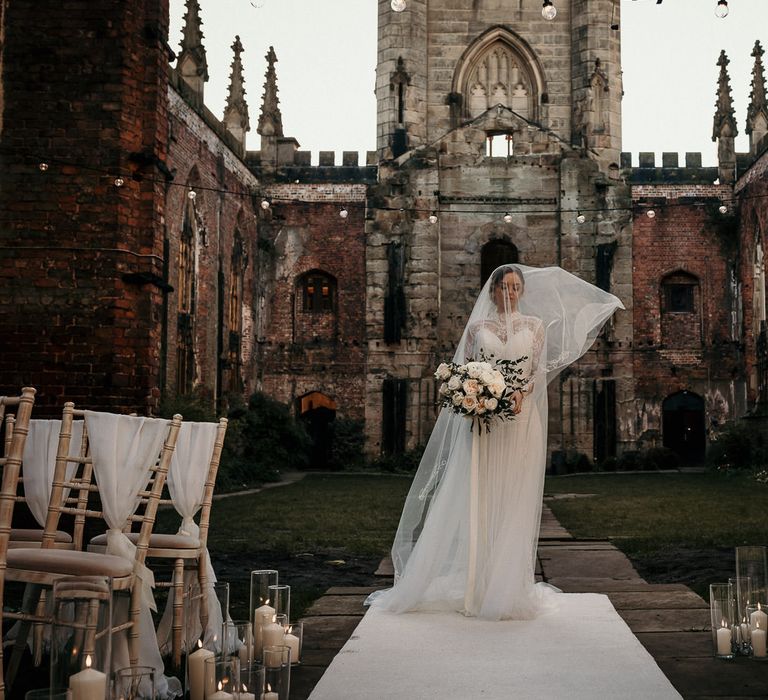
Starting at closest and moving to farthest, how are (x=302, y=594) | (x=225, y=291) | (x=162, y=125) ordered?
(x=302, y=594) → (x=162, y=125) → (x=225, y=291)

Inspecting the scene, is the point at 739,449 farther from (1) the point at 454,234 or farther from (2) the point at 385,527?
(2) the point at 385,527

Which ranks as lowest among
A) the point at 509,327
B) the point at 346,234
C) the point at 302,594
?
the point at 302,594

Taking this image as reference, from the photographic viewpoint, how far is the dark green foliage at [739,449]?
21.7 metres

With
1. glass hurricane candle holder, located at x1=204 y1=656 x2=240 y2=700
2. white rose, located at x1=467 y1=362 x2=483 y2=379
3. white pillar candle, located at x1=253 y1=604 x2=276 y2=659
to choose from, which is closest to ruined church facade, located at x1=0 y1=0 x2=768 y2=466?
white rose, located at x1=467 y1=362 x2=483 y2=379

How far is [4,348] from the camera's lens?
8.91m

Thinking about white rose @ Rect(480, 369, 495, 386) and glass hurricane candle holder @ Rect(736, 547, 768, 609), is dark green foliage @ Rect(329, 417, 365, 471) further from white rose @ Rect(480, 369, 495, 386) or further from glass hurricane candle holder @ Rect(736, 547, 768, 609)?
glass hurricane candle holder @ Rect(736, 547, 768, 609)

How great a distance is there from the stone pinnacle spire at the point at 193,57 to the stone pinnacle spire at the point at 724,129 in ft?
51.0

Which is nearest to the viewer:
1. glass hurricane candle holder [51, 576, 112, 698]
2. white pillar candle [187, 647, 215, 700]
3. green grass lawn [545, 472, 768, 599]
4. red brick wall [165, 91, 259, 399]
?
glass hurricane candle holder [51, 576, 112, 698]

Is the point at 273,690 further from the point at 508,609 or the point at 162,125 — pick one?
the point at 162,125

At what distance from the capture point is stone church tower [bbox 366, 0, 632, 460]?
23016 mm

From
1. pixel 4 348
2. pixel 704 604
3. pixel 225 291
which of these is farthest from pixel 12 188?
pixel 225 291

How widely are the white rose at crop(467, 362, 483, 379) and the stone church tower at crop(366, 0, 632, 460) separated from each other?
680 inches

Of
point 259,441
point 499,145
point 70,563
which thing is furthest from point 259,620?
point 499,145

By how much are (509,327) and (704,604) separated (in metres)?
1.99
